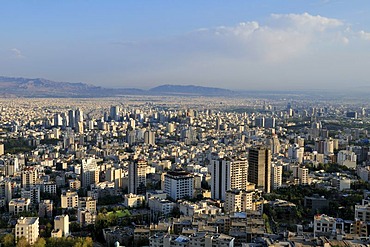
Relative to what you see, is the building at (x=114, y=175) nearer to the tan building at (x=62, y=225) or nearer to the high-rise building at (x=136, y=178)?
the high-rise building at (x=136, y=178)

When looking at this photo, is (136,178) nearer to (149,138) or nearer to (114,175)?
(114,175)

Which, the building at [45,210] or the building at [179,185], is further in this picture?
the building at [179,185]

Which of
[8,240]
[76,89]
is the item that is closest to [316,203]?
[8,240]

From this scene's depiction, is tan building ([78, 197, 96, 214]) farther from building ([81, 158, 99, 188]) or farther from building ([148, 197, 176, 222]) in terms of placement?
building ([81, 158, 99, 188])

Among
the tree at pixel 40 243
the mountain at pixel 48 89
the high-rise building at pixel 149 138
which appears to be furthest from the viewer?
the mountain at pixel 48 89

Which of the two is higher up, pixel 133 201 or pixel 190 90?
pixel 190 90

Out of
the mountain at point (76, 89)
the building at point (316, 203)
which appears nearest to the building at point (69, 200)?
the building at point (316, 203)

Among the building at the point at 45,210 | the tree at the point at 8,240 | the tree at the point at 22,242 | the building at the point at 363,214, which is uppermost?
the building at the point at 363,214
